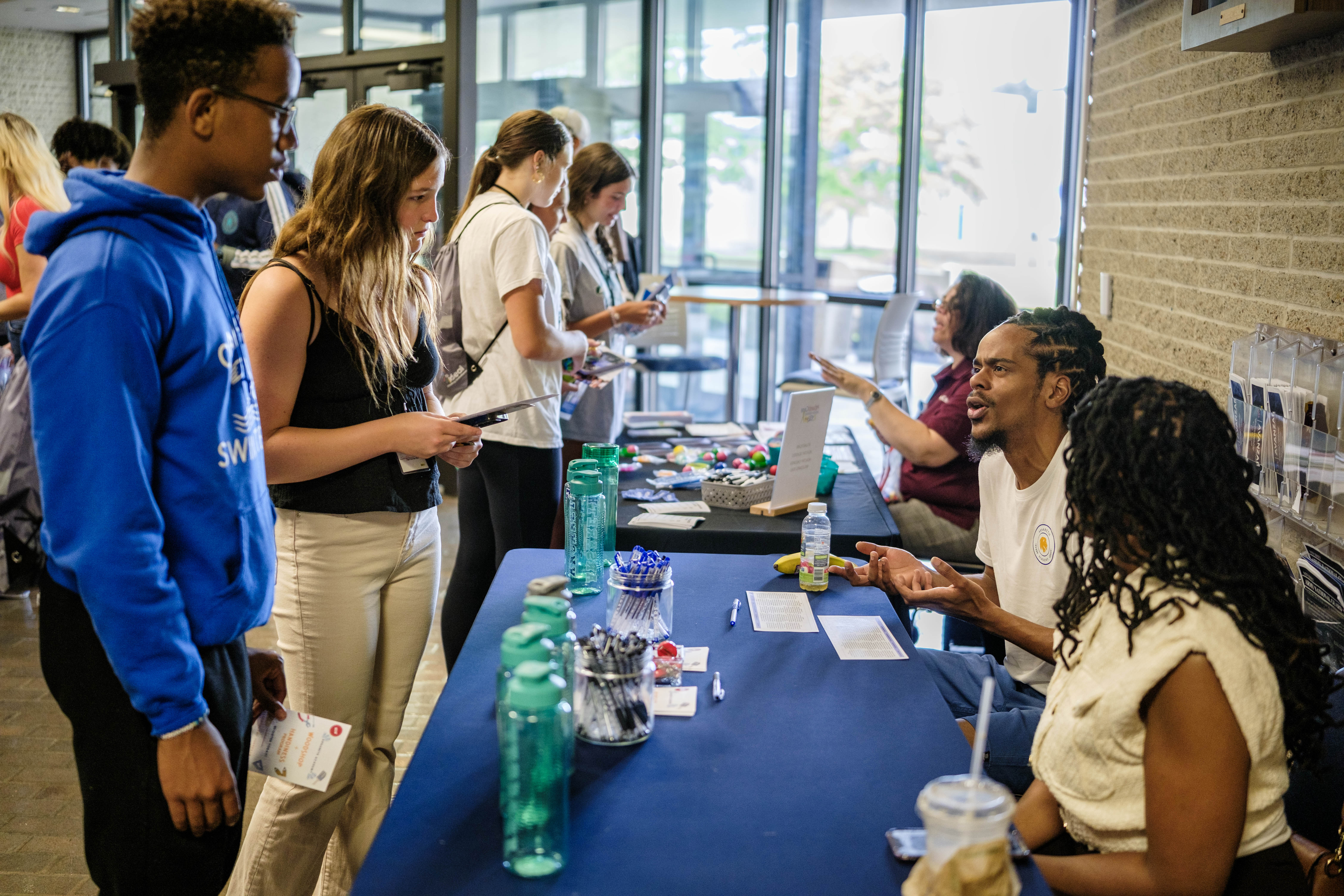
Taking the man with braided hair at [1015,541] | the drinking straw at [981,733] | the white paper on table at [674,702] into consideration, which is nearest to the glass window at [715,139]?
the man with braided hair at [1015,541]

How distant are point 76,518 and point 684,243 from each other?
6.72 meters

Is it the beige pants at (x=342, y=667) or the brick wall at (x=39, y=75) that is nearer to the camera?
the beige pants at (x=342, y=667)

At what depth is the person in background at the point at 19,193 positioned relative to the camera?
3754mm

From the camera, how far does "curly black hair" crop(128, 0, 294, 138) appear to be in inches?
48.7

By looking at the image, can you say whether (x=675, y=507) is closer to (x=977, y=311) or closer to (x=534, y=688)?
(x=977, y=311)

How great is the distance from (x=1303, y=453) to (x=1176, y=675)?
1.12m

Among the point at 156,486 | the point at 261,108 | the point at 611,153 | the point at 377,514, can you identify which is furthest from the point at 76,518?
the point at 611,153

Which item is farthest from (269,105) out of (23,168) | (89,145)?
(89,145)

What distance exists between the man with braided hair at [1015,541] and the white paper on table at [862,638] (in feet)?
0.44

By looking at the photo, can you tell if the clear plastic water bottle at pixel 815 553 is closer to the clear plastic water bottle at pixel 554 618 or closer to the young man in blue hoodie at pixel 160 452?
the clear plastic water bottle at pixel 554 618

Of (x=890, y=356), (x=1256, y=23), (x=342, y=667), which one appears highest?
(x=1256, y=23)

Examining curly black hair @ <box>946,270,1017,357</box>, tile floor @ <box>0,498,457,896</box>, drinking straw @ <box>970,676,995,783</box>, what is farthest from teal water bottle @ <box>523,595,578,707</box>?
curly black hair @ <box>946,270,1017,357</box>

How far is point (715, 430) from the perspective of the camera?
3.89m

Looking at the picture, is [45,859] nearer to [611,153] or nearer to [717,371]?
[611,153]
